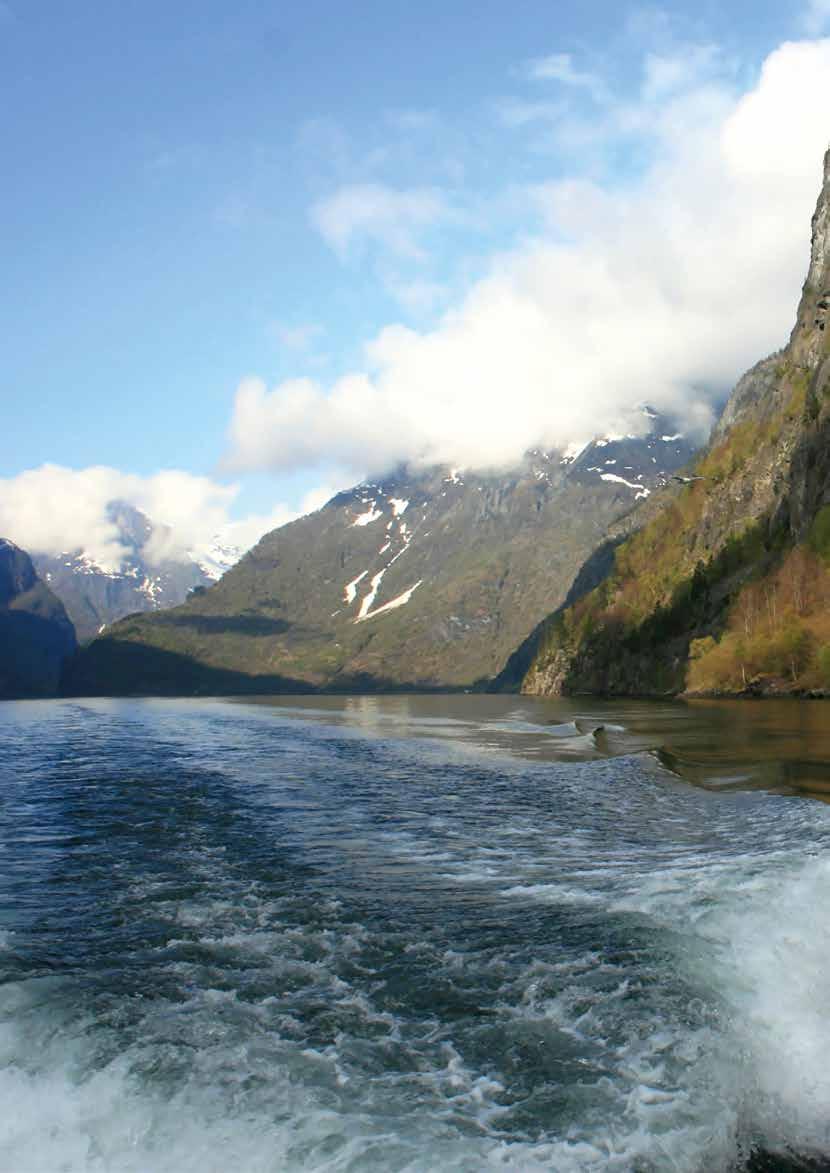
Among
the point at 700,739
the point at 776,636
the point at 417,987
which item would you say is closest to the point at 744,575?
the point at 776,636

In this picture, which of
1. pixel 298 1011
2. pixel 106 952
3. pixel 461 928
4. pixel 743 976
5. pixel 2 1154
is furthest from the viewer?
pixel 461 928

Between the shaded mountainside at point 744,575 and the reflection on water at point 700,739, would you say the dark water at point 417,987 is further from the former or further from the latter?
the shaded mountainside at point 744,575

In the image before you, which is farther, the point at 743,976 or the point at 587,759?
the point at 587,759

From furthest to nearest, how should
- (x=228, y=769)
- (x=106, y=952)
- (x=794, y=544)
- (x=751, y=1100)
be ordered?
1. (x=794, y=544)
2. (x=228, y=769)
3. (x=106, y=952)
4. (x=751, y=1100)

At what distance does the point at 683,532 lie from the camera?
186750 millimetres

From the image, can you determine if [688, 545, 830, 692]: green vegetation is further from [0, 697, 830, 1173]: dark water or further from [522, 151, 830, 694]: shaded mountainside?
[0, 697, 830, 1173]: dark water

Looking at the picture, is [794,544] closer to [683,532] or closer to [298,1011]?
[683,532]

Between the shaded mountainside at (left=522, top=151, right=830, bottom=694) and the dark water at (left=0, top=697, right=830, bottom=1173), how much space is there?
234 feet

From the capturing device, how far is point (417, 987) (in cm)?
1191

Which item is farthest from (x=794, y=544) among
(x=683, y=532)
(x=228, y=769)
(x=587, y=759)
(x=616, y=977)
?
(x=616, y=977)

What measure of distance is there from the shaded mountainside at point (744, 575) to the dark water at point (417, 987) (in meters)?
71.3

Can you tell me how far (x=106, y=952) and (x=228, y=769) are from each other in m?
26.0

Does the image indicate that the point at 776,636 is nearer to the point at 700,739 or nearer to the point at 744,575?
the point at 744,575

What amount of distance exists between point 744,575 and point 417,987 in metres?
135
